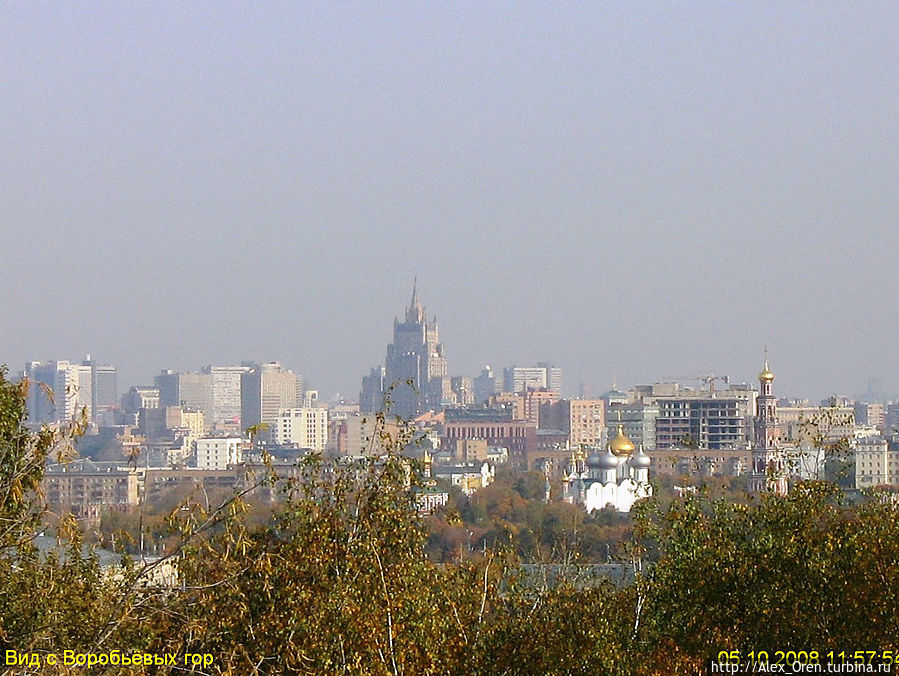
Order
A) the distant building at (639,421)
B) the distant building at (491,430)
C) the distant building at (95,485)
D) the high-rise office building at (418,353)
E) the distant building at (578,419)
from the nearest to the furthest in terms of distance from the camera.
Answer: the distant building at (95,485) → the distant building at (639,421) → the distant building at (491,430) → the distant building at (578,419) → the high-rise office building at (418,353)

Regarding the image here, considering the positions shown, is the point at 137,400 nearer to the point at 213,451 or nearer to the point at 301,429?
the point at 301,429

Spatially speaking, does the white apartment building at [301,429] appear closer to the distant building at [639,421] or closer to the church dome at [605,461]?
the distant building at [639,421]

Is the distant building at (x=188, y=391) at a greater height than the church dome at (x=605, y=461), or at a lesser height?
greater

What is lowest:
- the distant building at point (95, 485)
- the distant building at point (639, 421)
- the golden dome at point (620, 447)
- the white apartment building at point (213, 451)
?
the distant building at point (95, 485)

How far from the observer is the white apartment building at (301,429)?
237ft

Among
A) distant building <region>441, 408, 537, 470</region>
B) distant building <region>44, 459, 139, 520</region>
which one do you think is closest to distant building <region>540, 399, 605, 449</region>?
distant building <region>441, 408, 537, 470</region>

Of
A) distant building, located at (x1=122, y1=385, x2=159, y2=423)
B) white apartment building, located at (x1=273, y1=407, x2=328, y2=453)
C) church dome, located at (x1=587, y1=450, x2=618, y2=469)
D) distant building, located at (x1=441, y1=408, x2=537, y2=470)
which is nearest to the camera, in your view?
church dome, located at (x1=587, y1=450, x2=618, y2=469)

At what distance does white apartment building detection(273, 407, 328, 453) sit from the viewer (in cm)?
7231

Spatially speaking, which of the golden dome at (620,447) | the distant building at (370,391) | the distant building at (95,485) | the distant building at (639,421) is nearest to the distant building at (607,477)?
the golden dome at (620,447)

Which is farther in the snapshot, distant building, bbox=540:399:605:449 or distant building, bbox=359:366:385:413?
distant building, bbox=359:366:385:413

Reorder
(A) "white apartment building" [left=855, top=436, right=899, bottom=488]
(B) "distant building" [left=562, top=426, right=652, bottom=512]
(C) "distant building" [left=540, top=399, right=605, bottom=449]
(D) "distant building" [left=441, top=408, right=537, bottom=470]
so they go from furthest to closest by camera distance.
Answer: (C) "distant building" [left=540, top=399, right=605, bottom=449] → (D) "distant building" [left=441, top=408, right=537, bottom=470] → (A) "white apartment building" [left=855, top=436, right=899, bottom=488] → (B) "distant building" [left=562, top=426, right=652, bottom=512]

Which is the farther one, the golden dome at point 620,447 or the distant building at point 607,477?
the golden dome at point 620,447

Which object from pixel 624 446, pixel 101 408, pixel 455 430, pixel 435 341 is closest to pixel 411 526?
pixel 624 446

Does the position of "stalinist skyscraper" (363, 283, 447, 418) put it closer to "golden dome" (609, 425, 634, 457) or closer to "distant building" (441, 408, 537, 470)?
"distant building" (441, 408, 537, 470)
